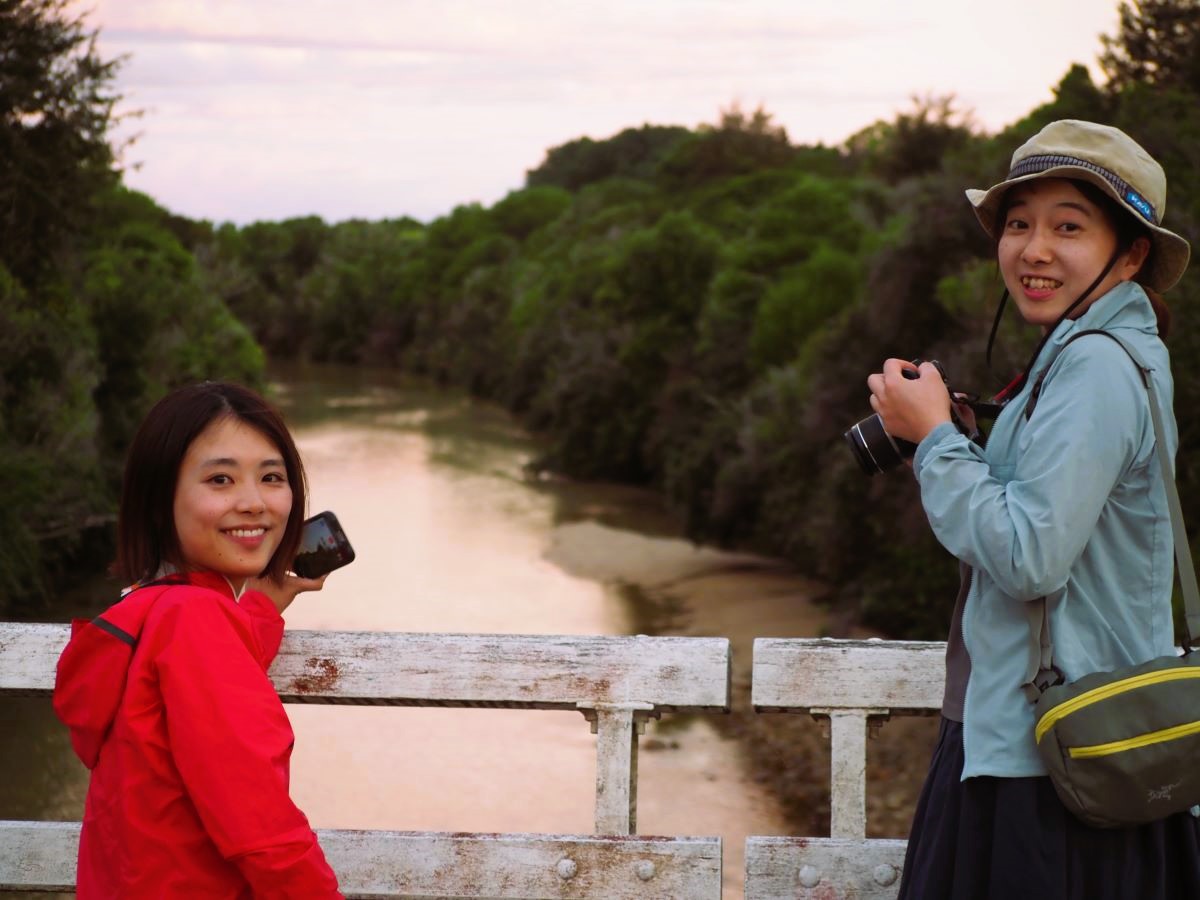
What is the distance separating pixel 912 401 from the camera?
2.37 m

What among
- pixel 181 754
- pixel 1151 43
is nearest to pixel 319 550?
pixel 181 754

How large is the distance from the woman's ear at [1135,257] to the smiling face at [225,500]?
146cm

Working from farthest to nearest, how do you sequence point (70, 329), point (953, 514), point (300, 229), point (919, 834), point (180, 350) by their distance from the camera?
point (300, 229) < point (180, 350) < point (70, 329) < point (919, 834) < point (953, 514)

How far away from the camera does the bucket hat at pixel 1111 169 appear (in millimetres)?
2307

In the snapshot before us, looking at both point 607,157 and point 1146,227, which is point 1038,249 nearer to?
point 1146,227

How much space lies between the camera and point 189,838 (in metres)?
2.25

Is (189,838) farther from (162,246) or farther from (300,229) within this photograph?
(300,229)

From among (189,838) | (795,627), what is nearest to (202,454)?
(189,838)

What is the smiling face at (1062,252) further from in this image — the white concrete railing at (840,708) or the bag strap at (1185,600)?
the white concrete railing at (840,708)

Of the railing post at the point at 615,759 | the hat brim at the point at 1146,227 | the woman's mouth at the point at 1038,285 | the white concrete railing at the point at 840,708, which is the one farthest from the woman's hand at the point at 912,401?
the railing post at the point at 615,759

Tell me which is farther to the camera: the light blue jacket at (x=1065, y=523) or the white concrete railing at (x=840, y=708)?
the white concrete railing at (x=840, y=708)

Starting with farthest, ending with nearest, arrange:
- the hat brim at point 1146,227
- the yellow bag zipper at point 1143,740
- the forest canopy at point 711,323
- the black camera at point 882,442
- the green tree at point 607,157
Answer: the green tree at point 607,157
the forest canopy at point 711,323
the black camera at point 882,442
the hat brim at point 1146,227
the yellow bag zipper at point 1143,740

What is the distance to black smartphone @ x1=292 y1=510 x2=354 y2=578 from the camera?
2773 mm

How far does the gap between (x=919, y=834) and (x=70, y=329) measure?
16.7 metres
